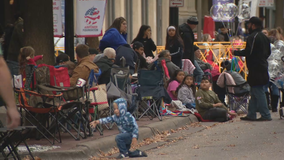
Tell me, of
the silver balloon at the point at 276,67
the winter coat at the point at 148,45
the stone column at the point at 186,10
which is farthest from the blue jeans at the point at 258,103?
the stone column at the point at 186,10

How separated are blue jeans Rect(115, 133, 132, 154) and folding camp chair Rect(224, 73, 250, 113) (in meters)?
6.94

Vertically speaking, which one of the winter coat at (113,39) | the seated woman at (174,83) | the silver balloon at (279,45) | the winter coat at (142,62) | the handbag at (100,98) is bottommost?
the seated woman at (174,83)

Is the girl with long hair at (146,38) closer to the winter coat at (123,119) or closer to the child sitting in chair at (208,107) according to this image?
the child sitting in chair at (208,107)

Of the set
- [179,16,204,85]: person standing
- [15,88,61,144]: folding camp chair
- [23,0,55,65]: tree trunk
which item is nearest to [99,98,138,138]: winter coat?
[15,88,61,144]: folding camp chair

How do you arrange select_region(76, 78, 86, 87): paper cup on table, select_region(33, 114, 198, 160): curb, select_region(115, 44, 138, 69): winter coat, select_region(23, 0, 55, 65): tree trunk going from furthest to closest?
1. select_region(115, 44, 138, 69): winter coat
2. select_region(23, 0, 55, 65): tree trunk
3. select_region(76, 78, 86, 87): paper cup on table
4. select_region(33, 114, 198, 160): curb

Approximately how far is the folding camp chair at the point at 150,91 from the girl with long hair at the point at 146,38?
103 inches

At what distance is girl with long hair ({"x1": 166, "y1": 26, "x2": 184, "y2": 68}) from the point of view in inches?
599

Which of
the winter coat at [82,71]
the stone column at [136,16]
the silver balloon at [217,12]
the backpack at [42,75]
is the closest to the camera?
the backpack at [42,75]

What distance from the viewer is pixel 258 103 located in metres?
13.1

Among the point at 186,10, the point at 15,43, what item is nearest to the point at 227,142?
the point at 15,43

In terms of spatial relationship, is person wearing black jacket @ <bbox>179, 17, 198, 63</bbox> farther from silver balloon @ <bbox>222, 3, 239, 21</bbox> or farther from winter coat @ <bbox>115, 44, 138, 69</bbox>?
silver balloon @ <bbox>222, 3, 239, 21</bbox>

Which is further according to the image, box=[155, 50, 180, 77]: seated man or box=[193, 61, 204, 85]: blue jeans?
box=[193, 61, 204, 85]: blue jeans

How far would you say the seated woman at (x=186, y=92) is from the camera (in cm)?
1412

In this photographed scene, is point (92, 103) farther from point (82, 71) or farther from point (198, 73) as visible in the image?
point (198, 73)
